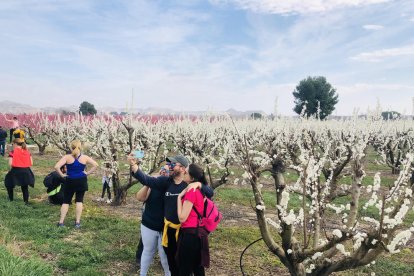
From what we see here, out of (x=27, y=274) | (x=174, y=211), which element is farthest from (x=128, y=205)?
(x=174, y=211)

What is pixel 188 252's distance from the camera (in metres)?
4.66

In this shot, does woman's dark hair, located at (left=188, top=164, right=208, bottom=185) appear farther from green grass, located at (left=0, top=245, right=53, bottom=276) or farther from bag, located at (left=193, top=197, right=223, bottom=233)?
Result: green grass, located at (left=0, top=245, right=53, bottom=276)

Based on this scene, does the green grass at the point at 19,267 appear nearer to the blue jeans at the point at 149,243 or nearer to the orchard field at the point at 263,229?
the orchard field at the point at 263,229

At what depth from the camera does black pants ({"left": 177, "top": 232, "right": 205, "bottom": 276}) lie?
15.2 feet

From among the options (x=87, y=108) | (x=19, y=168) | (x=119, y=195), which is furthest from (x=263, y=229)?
(x=87, y=108)

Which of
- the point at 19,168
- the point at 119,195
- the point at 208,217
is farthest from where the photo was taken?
the point at 119,195

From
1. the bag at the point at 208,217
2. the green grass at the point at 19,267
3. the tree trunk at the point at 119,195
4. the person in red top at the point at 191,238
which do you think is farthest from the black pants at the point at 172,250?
the tree trunk at the point at 119,195

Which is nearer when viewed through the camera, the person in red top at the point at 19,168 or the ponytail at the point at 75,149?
the ponytail at the point at 75,149

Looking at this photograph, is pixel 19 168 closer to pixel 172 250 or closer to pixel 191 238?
pixel 172 250

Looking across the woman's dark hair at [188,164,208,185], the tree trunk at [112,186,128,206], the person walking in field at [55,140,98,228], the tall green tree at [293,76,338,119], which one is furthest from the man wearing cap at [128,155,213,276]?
the tall green tree at [293,76,338,119]

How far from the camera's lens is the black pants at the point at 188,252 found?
4.64 m

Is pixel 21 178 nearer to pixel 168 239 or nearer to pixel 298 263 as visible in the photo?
pixel 168 239

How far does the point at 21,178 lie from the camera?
34.1 ft

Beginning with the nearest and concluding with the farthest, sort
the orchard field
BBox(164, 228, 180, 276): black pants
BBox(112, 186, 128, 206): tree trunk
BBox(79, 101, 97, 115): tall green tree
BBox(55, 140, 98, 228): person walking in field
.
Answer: the orchard field
BBox(164, 228, 180, 276): black pants
BBox(55, 140, 98, 228): person walking in field
BBox(112, 186, 128, 206): tree trunk
BBox(79, 101, 97, 115): tall green tree
